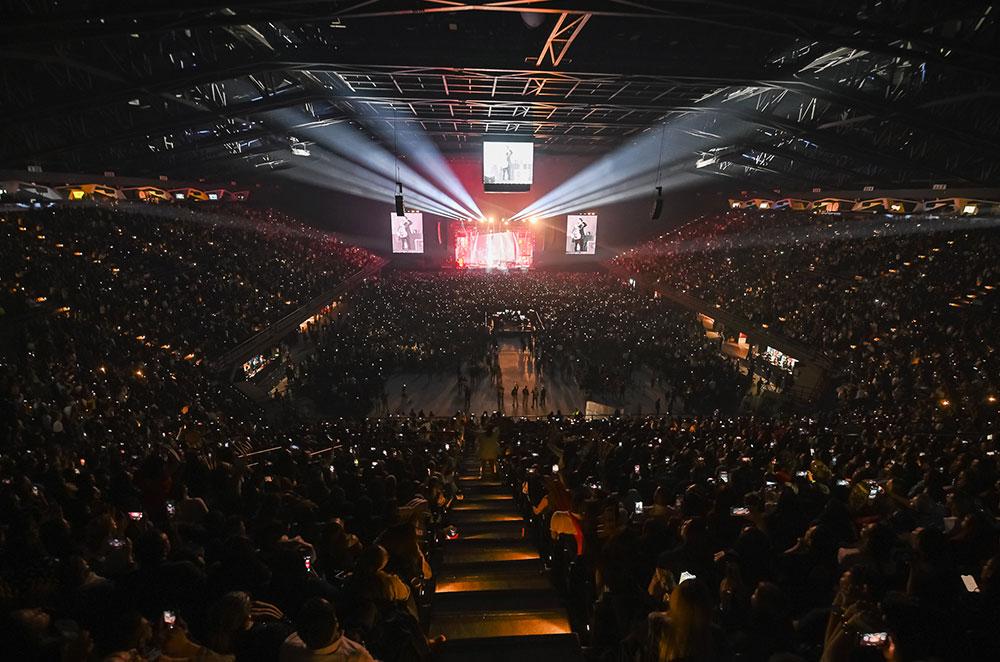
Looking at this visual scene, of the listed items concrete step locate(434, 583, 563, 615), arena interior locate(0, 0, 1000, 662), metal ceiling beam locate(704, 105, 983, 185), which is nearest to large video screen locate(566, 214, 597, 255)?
arena interior locate(0, 0, 1000, 662)

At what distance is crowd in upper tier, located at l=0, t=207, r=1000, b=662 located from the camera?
9.46ft

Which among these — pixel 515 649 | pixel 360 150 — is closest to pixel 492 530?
pixel 515 649

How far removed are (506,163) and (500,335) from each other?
9.15 meters

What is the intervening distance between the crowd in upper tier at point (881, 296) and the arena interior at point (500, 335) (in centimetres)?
16

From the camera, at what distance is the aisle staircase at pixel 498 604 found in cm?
417

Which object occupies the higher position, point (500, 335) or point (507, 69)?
point (507, 69)

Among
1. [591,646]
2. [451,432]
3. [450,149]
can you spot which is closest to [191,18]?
[451,432]

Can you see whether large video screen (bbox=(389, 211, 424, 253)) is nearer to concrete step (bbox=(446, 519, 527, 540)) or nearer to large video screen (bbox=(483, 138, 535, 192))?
large video screen (bbox=(483, 138, 535, 192))

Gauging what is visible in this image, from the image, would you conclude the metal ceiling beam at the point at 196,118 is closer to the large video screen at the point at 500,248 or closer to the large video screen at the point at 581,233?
the large video screen at the point at 500,248

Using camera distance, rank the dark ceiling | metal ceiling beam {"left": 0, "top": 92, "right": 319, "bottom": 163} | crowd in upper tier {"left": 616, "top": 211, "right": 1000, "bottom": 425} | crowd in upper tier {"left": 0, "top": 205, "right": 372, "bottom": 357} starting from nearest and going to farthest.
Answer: the dark ceiling
crowd in upper tier {"left": 616, "top": 211, "right": 1000, "bottom": 425}
crowd in upper tier {"left": 0, "top": 205, "right": 372, "bottom": 357}
metal ceiling beam {"left": 0, "top": 92, "right": 319, "bottom": 163}

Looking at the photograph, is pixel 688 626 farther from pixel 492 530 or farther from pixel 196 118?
pixel 196 118

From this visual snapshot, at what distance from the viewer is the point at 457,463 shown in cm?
1118

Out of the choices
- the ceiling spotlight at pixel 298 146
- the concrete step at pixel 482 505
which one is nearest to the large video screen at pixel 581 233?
the ceiling spotlight at pixel 298 146

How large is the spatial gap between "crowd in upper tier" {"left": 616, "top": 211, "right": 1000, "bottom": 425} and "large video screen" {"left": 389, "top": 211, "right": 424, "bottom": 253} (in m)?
17.3
